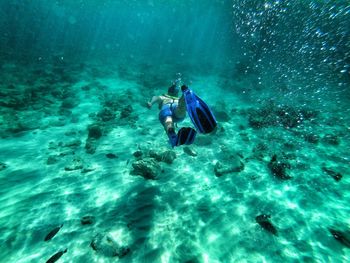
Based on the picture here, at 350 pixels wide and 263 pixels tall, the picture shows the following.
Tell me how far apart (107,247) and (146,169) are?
2.59 m

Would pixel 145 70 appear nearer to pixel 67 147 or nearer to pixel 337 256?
pixel 67 147

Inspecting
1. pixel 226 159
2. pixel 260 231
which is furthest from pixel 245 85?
pixel 260 231

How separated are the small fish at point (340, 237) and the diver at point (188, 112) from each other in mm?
4572

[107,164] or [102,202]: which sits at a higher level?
[107,164]

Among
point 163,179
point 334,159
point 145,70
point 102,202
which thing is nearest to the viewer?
Result: point 102,202

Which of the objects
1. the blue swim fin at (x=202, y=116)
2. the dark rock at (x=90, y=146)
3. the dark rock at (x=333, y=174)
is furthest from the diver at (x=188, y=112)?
the dark rock at (x=333, y=174)

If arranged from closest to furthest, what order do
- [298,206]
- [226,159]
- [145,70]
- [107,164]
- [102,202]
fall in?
1. [102,202]
2. [298,206]
3. [107,164]
4. [226,159]
5. [145,70]

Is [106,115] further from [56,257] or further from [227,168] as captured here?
[56,257]

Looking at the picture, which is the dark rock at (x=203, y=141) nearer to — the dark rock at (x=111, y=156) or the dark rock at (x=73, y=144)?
the dark rock at (x=111, y=156)

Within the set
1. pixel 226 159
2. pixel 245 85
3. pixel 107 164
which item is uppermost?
pixel 245 85

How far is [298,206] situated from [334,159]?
4.65 m

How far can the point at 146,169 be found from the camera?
642 centimetres

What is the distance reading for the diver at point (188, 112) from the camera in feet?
9.72

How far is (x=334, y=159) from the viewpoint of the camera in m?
9.19
